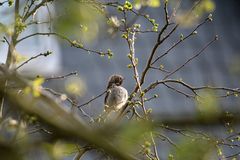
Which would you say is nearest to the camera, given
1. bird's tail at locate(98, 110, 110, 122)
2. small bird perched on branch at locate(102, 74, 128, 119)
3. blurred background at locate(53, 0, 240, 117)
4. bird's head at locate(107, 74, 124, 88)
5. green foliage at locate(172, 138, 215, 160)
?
green foliage at locate(172, 138, 215, 160)

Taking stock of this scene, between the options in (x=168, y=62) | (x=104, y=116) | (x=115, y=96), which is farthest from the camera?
(x=168, y=62)

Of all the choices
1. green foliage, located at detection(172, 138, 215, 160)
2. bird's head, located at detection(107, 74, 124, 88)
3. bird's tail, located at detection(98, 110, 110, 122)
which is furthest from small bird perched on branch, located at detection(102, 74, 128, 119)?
green foliage, located at detection(172, 138, 215, 160)

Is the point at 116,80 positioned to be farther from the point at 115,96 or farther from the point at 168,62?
the point at 168,62

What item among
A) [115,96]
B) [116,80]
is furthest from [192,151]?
[116,80]

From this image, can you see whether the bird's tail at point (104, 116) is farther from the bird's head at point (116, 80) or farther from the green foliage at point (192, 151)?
the green foliage at point (192, 151)

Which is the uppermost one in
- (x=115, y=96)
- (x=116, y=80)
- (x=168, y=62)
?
(x=168, y=62)

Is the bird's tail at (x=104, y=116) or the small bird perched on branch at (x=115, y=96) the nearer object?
the bird's tail at (x=104, y=116)

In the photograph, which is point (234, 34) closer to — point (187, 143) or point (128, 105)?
point (128, 105)

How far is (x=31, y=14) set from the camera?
12.5 feet

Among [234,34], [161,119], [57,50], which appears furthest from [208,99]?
[234,34]

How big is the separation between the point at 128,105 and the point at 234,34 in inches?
342

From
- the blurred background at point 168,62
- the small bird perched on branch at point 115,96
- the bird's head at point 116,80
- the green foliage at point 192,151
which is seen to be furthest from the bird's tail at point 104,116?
the blurred background at point 168,62

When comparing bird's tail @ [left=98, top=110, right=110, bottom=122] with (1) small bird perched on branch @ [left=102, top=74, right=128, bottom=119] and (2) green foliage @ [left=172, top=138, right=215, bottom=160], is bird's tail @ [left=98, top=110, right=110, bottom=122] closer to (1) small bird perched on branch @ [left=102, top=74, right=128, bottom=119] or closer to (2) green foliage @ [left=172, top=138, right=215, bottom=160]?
(1) small bird perched on branch @ [left=102, top=74, right=128, bottom=119]

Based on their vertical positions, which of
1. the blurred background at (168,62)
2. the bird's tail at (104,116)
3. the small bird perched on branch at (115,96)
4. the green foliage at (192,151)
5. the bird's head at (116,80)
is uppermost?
the blurred background at (168,62)
